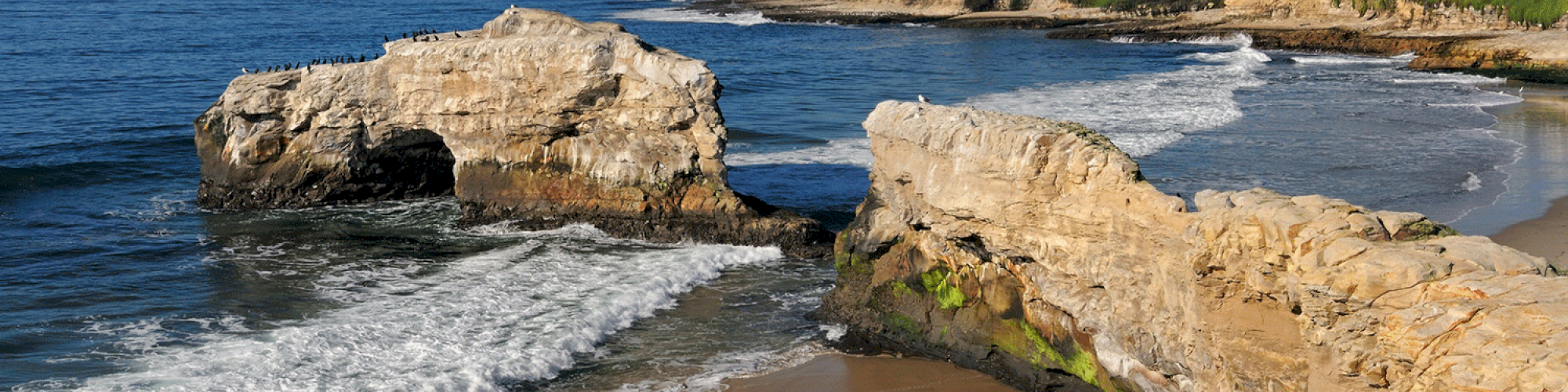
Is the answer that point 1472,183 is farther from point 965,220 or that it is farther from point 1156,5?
point 1156,5

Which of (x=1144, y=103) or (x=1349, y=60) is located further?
(x=1349, y=60)

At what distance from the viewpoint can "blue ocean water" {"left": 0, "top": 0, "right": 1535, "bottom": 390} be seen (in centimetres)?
1041

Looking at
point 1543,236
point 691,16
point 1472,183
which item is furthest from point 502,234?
point 691,16

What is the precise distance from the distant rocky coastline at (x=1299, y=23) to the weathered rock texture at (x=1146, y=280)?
2803 centimetres

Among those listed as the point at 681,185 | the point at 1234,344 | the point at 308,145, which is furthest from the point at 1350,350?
the point at 308,145

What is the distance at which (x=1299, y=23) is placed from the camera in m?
50.2

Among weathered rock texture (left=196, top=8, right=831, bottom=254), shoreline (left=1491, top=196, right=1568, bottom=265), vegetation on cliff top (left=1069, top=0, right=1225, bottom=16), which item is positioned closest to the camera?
shoreline (left=1491, top=196, right=1568, bottom=265)

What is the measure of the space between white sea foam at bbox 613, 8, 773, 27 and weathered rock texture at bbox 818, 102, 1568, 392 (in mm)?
53072

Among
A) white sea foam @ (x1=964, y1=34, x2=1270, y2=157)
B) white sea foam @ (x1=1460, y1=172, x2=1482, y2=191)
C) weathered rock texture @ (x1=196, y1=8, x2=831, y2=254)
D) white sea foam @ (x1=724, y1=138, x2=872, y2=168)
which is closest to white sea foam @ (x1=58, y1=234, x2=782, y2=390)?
weathered rock texture @ (x1=196, y1=8, x2=831, y2=254)

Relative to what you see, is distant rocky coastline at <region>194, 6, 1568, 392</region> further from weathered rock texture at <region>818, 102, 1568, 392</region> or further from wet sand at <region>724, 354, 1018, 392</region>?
wet sand at <region>724, 354, 1018, 392</region>

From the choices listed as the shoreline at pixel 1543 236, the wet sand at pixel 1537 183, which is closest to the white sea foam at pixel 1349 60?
the wet sand at pixel 1537 183

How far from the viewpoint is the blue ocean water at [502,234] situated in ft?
34.2

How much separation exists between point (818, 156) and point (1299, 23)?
35831mm

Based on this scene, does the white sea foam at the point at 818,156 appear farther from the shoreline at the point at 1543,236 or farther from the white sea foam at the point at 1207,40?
the white sea foam at the point at 1207,40
